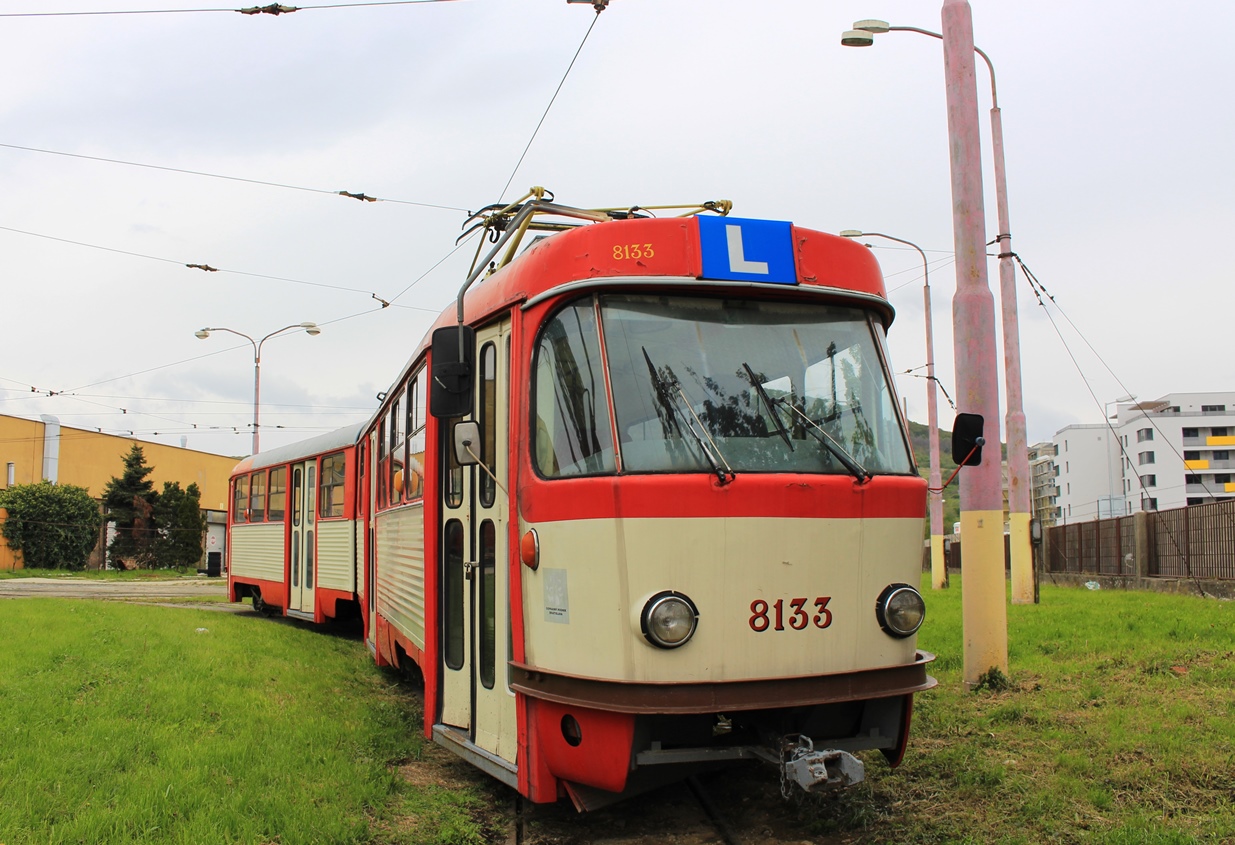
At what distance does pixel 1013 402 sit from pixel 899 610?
45.6 ft

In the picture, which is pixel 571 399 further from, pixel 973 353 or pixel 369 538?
pixel 369 538

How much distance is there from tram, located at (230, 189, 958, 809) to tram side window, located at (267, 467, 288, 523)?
1212 centimetres

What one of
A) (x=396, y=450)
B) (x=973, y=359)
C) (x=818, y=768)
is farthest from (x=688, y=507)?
(x=396, y=450)

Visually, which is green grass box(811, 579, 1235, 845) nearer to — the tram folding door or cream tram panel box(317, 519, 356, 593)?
the tram folding door

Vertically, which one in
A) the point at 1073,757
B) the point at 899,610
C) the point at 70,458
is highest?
the point at 70,458

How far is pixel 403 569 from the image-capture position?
8273 mm

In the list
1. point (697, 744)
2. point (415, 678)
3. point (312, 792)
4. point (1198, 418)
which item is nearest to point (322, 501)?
point (415, 678)

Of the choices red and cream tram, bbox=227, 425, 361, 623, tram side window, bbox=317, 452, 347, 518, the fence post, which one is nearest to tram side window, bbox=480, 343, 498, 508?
red and cream tram, bbox=227, 425, 361, 623

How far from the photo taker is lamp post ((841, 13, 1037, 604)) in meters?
16.2

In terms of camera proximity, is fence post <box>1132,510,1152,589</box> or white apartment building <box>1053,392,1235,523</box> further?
white apartment building <box>1053,392,1235,523</box>

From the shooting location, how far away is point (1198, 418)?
9144cm

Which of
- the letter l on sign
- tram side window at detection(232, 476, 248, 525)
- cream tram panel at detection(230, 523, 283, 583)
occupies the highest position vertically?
the letter l on sign

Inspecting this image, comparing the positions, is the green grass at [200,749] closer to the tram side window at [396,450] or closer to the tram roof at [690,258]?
the tram side window at [396,450]

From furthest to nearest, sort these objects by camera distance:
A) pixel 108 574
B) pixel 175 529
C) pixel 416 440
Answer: pixel 175 529 < pixel 108 574 < pixel 416 440
